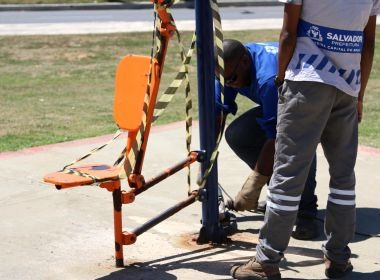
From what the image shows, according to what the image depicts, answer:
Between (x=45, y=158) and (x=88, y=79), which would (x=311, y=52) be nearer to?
(x=45, y=158)

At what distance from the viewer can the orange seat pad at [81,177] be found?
13.4ft

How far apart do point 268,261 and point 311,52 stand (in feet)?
3.49

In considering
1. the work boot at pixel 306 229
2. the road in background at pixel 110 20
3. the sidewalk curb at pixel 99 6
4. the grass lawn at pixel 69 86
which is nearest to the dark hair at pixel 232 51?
the work boot at pixel 306 229

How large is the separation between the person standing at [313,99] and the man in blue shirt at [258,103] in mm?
578

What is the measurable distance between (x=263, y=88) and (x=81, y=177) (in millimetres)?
1201

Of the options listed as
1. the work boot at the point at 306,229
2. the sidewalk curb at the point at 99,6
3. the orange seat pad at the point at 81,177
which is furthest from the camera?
the sidewalk curb at the point at 99,6

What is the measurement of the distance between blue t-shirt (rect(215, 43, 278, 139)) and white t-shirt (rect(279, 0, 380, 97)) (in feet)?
2.38

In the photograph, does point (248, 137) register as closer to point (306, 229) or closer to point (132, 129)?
point (306, 229)

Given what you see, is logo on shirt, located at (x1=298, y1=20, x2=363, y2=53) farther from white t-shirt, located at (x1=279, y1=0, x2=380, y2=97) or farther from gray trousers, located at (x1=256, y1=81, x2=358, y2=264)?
gray trousers, located at (x1=256, y1=81, x2=358, y2=264)

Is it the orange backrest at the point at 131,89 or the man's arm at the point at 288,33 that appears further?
the orange backrest at the point at 131,89

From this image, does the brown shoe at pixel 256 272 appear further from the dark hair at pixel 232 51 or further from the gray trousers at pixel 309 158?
the dark hair at pixel 232 51

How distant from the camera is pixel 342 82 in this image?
12.9 ft

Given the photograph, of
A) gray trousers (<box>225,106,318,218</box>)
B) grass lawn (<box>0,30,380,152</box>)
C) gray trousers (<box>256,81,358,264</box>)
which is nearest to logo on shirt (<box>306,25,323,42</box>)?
gray trousers (<box>256,81,358,264</box>)

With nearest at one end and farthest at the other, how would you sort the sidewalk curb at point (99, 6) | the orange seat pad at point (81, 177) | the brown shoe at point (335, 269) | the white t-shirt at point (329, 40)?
the white t-shirt at point (329, 40) → the orange seat pad at point (81, 177) → the brown shoe at point (335, 269) → the sidewalk curb at point (99, 6)
